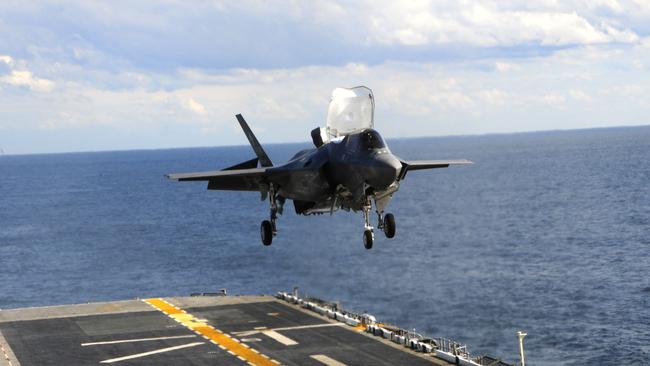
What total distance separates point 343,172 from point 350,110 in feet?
9.49

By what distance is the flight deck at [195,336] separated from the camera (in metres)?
57.4

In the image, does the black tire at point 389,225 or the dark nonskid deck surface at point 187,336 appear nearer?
the black tire at point 389,225

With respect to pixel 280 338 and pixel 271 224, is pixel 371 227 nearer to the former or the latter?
pixel 271 224

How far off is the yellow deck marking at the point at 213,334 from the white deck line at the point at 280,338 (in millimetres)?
3061

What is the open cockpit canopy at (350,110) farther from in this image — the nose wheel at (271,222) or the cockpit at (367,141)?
the nose wheel at (271,222)

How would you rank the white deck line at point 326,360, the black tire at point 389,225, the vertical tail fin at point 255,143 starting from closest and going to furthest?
the black tire at point 389,225 → the vertical tail fin at point 255,143 → the white deck line at point 326,360

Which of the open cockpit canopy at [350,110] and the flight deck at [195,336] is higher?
the open cockpit canopy at [350,110]

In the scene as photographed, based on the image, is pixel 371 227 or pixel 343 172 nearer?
pixel 371 227

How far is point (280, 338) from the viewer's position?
208ft

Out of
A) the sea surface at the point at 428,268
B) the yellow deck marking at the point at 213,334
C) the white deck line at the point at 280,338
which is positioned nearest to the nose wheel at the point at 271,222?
the yellow deck marking at the point at 213,334

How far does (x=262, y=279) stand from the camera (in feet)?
386

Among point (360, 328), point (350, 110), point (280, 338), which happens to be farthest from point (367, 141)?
point (360, 328)

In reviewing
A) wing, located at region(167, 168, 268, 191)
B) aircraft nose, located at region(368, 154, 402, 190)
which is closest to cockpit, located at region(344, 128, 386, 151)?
aircraft nose, located at region(368, 154, 402, 190)

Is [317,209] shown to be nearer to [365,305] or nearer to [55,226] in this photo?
[365,305]
